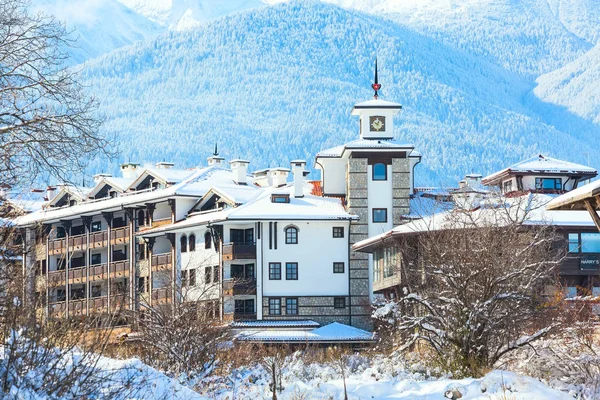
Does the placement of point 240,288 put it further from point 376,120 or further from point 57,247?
point 57,247

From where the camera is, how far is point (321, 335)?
73500 mm

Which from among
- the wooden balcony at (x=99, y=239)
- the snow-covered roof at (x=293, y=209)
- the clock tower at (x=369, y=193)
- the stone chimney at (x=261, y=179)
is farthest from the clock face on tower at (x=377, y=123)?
the wooden balcony at (x=99, y=239)

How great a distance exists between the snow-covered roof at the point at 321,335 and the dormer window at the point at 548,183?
44.6ft

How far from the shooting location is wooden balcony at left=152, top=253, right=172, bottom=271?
83812 millimetres

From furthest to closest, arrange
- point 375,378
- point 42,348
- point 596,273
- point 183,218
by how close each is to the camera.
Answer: point 183,218 < point 596,273 < point 375,378 < point 42,348

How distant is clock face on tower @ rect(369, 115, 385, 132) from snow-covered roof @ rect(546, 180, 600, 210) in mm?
55516

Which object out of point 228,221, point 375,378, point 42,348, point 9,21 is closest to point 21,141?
point 9,21

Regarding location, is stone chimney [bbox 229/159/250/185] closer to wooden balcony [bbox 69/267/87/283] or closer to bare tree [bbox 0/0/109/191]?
wooden balcony [bbox 69/267/87/283]

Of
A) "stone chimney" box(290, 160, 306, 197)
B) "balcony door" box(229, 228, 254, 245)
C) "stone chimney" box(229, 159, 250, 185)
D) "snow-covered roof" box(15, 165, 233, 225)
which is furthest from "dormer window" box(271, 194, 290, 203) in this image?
"stone chimney" box(229, 159, 250, 185)

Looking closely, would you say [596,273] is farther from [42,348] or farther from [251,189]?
[42,348]

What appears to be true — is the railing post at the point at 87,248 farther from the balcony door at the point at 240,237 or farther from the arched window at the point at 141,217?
the balcony door at the point at 240,237

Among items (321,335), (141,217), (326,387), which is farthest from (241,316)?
(326,387)

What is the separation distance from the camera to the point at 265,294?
257 feet

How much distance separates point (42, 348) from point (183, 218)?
66648mm
